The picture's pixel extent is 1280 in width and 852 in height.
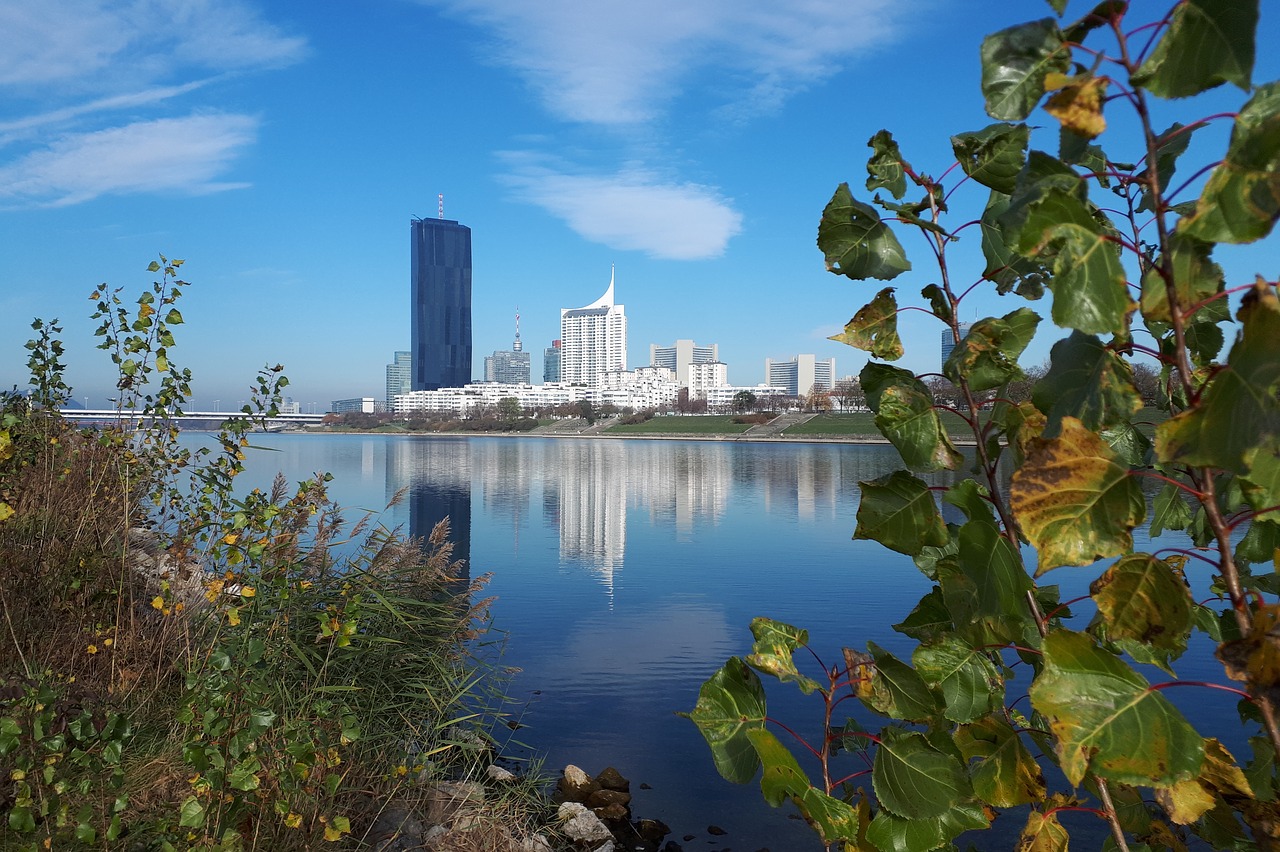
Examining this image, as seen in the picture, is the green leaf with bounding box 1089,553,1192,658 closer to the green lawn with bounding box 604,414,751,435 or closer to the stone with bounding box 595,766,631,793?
the stone with bounding box 595,766,631,793

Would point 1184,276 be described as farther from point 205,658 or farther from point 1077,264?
point 205,658

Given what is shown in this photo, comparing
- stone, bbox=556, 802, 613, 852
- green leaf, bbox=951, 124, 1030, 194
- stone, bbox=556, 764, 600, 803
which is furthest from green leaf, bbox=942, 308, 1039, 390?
stone, bbox=556, 764, 600, 803

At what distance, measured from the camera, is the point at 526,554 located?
1410cm

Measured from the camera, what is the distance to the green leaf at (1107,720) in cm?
79

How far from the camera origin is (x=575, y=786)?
521 cm

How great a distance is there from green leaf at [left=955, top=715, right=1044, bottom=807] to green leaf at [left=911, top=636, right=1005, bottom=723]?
0.15 feet

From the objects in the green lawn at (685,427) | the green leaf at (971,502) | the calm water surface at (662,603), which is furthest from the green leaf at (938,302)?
the green lawn at (685,427)

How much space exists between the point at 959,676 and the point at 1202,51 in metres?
0.81

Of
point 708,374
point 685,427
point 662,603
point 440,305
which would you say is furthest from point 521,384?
point 662,603

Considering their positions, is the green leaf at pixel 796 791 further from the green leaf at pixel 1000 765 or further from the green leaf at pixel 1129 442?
the green leaf at pixel 1129 442

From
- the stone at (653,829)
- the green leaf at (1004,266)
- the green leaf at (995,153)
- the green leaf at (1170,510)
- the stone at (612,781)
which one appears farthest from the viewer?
the stone at (612,781)

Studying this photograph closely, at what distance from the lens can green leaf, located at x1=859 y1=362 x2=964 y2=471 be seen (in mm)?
1214

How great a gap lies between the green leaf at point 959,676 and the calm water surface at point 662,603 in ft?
9.98

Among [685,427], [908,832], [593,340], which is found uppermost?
[593,340]
